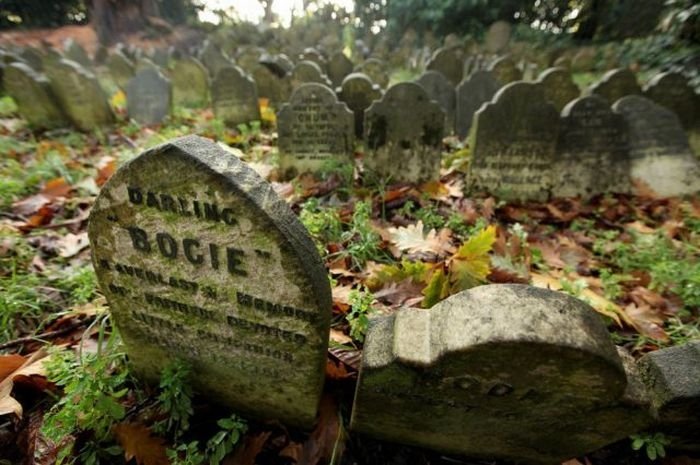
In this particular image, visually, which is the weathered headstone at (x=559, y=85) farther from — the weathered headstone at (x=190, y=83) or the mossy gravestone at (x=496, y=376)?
the weathered headstone at (x=190, y=83)

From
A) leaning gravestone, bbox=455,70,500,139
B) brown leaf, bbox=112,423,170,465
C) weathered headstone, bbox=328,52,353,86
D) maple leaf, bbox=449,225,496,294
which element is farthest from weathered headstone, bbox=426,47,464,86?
brown leaf, bbox=112,423,170,465

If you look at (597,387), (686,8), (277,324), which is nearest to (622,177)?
(597,387)

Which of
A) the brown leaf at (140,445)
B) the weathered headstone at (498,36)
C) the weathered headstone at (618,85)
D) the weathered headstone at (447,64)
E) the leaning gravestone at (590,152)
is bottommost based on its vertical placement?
the brown leaf at (140,445)

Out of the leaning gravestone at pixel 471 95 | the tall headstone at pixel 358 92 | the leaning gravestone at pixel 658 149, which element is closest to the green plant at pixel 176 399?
the tall headstone at pixel 358 92

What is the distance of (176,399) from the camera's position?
169 cm

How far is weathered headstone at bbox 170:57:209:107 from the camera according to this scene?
27.0 feet

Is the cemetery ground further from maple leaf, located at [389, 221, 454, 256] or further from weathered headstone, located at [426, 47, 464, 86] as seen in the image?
weathered headstone, located at [426, 47, 464, 86]

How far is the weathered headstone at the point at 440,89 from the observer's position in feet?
19.6

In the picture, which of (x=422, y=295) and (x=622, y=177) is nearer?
(x=422, y=295)

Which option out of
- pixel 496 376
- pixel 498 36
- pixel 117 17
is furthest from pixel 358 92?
pixel 117 17

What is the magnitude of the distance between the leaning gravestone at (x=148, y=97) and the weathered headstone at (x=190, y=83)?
1394 mm

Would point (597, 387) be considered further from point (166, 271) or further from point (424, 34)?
point (424, 34)

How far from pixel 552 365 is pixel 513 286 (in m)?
0.27

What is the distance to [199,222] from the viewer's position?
1.37 meters
